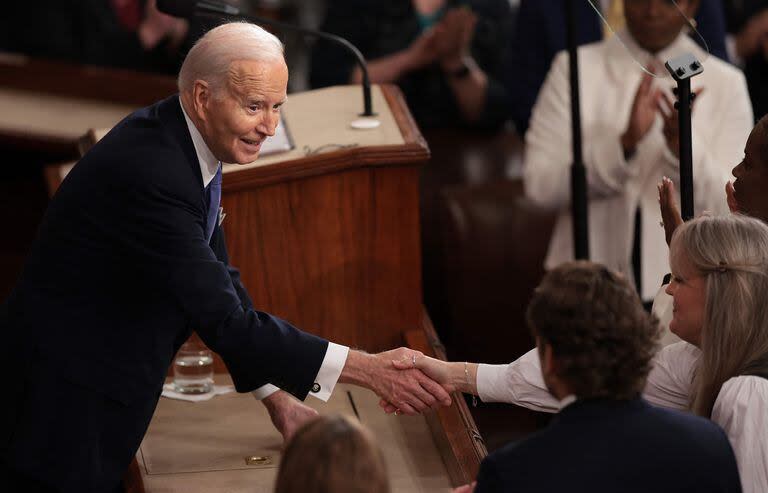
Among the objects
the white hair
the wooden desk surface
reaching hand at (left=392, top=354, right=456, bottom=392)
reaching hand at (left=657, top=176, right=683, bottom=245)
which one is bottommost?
the wooden desk surface

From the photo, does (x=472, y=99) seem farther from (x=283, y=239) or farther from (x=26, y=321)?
(x=26, y=321)

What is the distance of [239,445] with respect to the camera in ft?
9.55

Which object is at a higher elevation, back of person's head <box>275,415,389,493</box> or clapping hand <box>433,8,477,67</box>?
clapping hand <box>433,8,477,67</box>

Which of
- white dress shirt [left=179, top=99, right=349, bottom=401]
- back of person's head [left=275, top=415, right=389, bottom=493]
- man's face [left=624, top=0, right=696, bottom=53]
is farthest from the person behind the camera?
man's face [left=624, top=0, right=696, bottom=53]

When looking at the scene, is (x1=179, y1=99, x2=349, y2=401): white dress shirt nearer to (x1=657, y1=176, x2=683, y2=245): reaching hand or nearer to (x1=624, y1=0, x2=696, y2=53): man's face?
(x1=657, y1=176, x2=683, y2=245): reaching hand

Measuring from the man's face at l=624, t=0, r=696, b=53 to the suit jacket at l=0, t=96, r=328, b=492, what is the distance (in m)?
1.90

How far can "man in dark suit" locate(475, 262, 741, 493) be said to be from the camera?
196cm

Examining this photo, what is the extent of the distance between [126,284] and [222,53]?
1.52 feet

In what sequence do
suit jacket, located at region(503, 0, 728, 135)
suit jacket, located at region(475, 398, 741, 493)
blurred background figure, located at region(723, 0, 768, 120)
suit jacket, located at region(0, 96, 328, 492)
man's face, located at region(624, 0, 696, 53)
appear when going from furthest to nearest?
blurred background figure, located at region(723, 0, 768, 120)
suit jacket, located at region(503, 0, 728, 135)
man's face, located at region(624, 0, 696, 53)
suit jacket, located at region(0, 96, 328, 492)
suit jacket, located at region(475, 398, 741, 493)

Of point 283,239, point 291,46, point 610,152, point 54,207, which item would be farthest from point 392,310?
point 291,46

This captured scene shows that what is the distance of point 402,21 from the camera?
210 inches

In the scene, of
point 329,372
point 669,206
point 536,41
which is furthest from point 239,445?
point 536,41

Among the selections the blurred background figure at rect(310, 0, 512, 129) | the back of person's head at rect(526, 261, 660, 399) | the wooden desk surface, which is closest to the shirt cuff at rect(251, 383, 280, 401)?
the wooden desk surface

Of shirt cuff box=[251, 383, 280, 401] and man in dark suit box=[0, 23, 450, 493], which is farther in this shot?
shirt cuff box=[251, 383, 280, 401]
